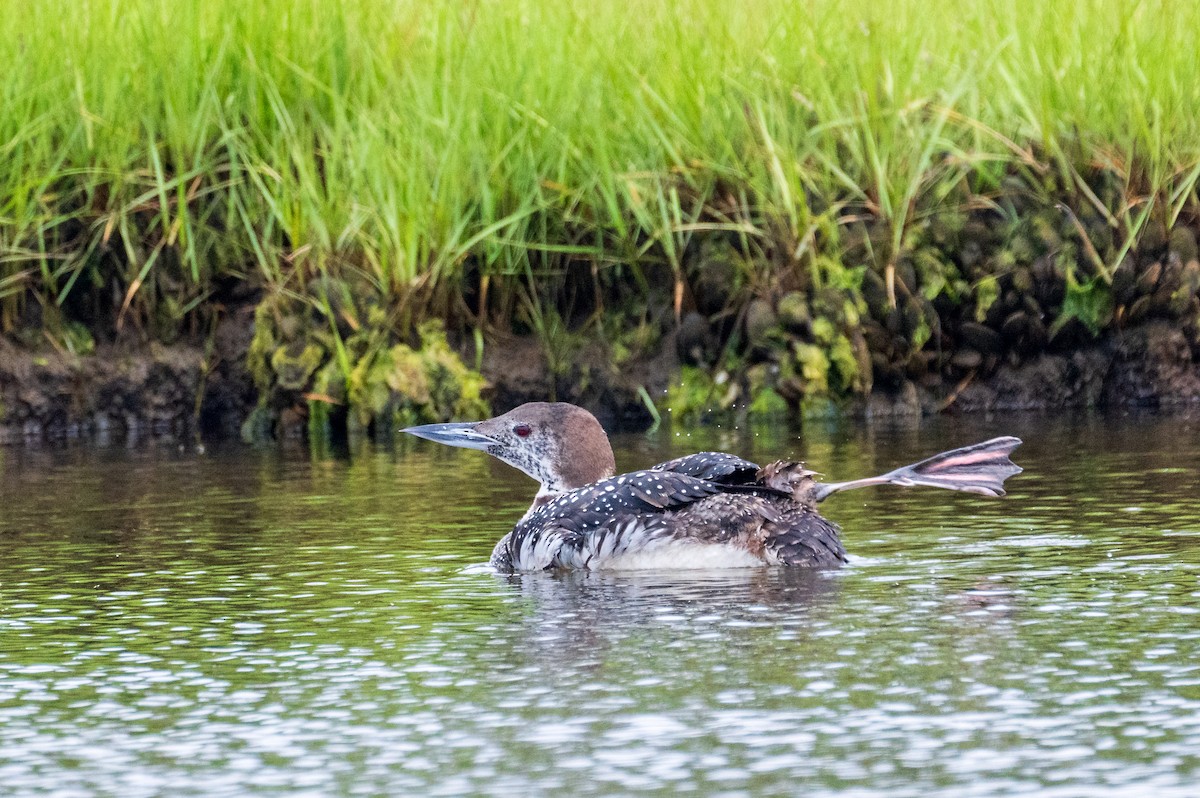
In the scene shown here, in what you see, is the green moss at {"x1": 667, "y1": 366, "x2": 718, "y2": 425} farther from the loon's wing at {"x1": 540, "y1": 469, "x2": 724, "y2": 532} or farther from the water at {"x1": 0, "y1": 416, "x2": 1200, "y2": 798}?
the loon's wing at {"x1": 540, "y1": 469, "x2": 724, "y2": 532}

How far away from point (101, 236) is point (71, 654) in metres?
5.86

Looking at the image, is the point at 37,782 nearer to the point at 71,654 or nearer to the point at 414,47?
the point at 71,654

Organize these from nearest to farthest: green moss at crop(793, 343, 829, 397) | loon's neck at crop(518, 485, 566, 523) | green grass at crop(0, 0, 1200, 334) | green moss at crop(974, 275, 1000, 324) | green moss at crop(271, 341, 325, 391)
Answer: loon's neck at crop(518, 485, 566, 523) → green grass at crop(0, 0, 1200, 334) → green moss at crop(793, 343, 829, 397) → green moss at crop(974, 275, 1000, 324) → green moss at crop(271, 341, 325, 391)

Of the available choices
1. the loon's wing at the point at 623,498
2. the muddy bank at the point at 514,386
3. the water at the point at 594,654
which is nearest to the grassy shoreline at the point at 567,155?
the muddy bank at the point at 514,386

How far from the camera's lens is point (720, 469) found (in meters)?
6.62

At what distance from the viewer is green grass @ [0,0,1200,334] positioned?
33.6 ft

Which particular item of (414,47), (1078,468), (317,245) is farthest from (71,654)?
(414,47)

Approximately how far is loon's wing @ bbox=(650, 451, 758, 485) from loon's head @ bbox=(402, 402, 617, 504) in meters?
0.63

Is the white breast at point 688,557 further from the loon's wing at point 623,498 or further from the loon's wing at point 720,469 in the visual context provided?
the loon's wing at point 720,469

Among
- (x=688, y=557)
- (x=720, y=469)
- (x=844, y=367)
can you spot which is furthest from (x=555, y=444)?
(x=844, y=367)

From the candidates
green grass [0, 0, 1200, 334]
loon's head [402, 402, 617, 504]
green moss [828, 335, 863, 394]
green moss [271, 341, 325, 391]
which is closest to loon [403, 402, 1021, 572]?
loon's head [402, 402, 617, 504]

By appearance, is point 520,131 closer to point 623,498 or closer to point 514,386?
point 514,386

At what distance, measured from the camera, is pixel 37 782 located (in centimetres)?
398

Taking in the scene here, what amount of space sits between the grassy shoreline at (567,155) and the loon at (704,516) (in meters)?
3.44
